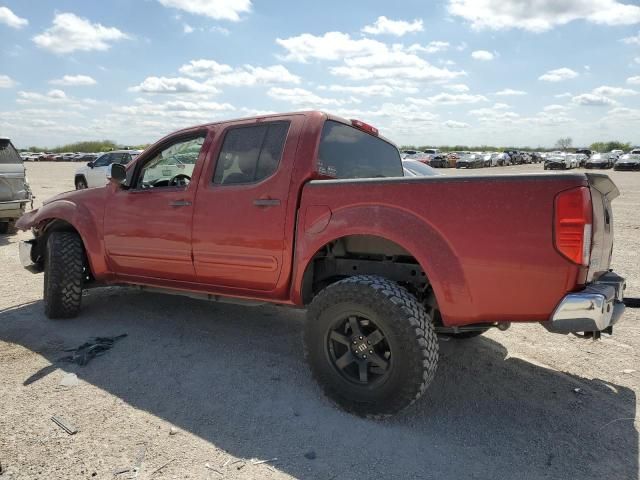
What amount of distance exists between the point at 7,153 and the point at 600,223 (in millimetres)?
10803

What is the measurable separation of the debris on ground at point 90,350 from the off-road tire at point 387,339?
6.30ft

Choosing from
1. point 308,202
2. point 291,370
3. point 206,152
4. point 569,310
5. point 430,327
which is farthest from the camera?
point 206,152

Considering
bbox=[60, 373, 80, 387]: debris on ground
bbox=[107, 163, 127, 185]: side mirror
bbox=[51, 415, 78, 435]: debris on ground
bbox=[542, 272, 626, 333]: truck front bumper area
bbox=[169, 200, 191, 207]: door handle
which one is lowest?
bbox=[51, 415, 78, 435]: debris on ground

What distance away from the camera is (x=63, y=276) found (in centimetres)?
492

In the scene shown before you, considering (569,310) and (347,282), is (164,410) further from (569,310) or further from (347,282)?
(569,310)

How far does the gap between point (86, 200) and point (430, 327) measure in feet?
11.9

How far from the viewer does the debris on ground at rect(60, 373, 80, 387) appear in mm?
3623

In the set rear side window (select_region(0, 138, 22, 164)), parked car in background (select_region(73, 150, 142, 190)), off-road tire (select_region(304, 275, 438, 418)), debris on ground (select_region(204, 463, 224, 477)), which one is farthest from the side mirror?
parked car in background (select_region(73, 150, 142, 190))

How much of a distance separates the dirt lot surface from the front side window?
1370mm

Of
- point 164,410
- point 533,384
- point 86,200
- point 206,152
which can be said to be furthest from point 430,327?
point 86,200

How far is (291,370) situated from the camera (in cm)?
391

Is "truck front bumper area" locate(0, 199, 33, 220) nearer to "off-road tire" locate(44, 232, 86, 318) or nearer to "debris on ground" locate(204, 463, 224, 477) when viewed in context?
"off-road tire" locate(44, 232, 86, 318)

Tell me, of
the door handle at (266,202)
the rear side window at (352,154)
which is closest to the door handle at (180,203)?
the door handle at (266,202)

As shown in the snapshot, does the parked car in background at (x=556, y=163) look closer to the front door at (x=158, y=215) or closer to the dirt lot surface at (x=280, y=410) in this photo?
the dirt lot surface at (x=280, y=410)
